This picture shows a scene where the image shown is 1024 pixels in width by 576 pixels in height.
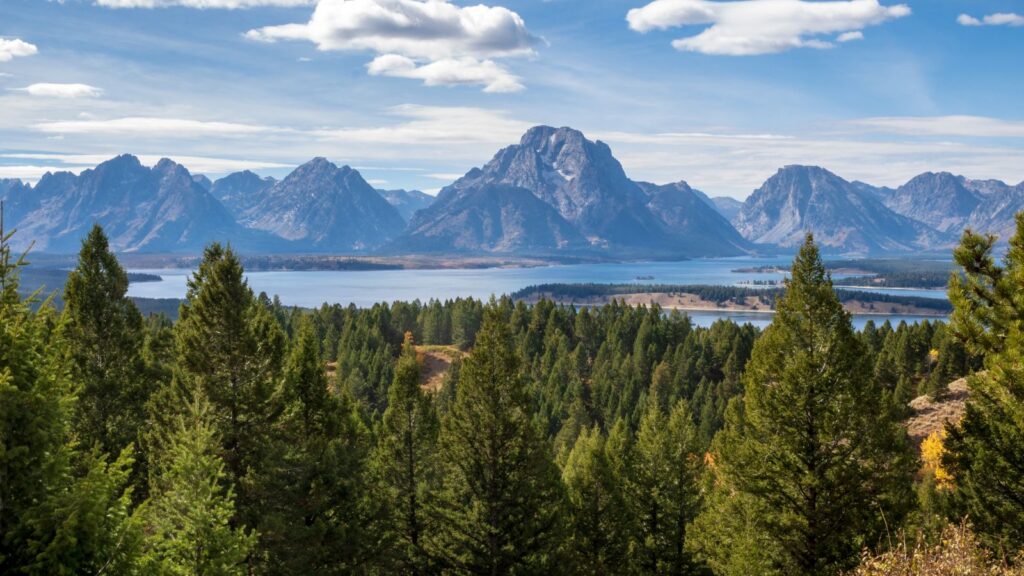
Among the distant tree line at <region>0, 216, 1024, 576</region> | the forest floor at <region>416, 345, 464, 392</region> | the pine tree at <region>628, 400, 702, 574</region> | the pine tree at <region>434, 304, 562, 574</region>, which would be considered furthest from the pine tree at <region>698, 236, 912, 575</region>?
the forest floor at <region>416, 345, 464, 392</region>

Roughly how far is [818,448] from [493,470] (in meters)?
13.1

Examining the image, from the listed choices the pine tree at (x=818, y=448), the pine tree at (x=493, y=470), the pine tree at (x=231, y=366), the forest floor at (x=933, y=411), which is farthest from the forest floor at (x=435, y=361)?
the pine tree at (x=818, y=448)

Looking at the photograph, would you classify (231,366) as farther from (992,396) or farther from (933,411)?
(933,411)

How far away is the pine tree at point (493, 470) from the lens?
91.8ft

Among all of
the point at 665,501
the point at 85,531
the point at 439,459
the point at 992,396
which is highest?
the point at 992,396

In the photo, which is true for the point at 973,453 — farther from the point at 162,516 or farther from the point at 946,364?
the point at 946,364

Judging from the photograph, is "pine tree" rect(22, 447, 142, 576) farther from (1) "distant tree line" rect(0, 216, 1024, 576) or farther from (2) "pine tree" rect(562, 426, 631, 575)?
(2) "pine tree" rect(562, 426, 631, 575)

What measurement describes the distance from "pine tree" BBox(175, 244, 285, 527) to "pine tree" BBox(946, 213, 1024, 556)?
908 inches

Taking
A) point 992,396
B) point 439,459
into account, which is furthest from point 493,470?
point 992,396

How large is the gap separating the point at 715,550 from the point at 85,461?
77.8 feet

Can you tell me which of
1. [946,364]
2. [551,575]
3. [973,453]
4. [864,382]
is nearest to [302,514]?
[551,575]

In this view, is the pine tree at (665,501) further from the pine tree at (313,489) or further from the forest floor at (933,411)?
the forest floor at (933,411)

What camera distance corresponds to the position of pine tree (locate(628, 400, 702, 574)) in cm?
3434

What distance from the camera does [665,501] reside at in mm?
34719
